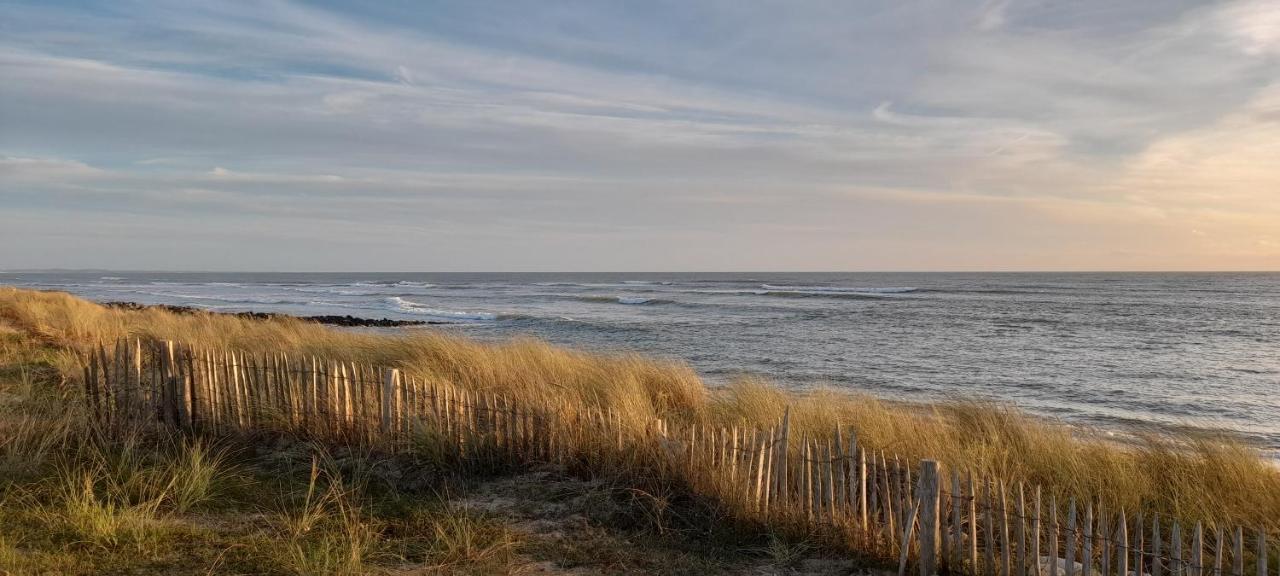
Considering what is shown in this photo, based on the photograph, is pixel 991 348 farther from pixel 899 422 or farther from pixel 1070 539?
pixel 1070 539

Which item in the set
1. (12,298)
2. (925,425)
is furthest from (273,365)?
(12,298)

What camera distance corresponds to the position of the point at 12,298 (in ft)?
73.2

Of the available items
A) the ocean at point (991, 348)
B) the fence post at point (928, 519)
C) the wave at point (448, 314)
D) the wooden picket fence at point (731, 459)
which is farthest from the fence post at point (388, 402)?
the wave at point (448, 314)

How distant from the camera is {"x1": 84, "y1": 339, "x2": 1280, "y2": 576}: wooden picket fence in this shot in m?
4.21

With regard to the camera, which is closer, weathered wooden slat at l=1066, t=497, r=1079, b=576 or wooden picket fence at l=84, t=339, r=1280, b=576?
weathered wooden slat at l=1066, t=497, r=1079, b=576

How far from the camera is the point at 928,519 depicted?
14.3 feet

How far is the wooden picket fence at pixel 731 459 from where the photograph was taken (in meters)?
4.21

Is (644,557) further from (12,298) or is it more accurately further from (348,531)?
(12,298)

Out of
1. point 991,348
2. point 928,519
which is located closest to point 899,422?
point 928,519

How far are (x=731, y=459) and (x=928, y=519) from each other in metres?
1.38

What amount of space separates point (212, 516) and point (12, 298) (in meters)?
23.0

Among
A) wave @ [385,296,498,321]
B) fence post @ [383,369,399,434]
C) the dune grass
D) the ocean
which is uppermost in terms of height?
fence post @ [383,369,399,434]

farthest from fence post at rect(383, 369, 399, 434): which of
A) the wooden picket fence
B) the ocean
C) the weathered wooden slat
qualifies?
the ocean

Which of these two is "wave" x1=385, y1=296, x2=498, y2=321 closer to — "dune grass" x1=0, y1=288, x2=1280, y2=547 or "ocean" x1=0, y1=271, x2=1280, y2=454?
"ocean" x1=0, y1=271, x2=1280, y2=454
